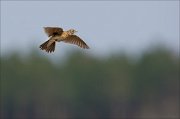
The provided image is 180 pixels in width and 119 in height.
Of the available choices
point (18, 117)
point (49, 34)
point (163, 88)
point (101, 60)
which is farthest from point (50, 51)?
point (101, 60)

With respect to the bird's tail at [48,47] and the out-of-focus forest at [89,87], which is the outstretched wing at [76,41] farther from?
the out-of-focus forest at [89,87]

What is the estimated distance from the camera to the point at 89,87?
9000 cm

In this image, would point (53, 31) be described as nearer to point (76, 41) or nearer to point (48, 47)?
point (48, 47)

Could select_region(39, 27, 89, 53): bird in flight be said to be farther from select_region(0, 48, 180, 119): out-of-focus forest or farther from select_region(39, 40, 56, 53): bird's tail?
select_region(0, 48, 180, 119): out-of-focus forest

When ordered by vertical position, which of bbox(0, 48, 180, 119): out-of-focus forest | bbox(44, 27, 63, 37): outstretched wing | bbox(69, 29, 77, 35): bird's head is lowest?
bbox(44, 27, 63, 37): outstretched wing

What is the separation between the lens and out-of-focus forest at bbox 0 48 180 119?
280 ft

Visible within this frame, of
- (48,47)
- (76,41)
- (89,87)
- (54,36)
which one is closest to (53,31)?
(54,36)

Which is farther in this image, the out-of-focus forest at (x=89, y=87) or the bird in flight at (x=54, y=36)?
the out-of-focus forest at (x=89, y=87)

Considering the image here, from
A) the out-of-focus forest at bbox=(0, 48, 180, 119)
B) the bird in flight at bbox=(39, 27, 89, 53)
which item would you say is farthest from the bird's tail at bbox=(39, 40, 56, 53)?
the out-of-focus forest at bbox=(0, 48, 180, 119)

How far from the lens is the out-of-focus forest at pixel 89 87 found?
8544 cm

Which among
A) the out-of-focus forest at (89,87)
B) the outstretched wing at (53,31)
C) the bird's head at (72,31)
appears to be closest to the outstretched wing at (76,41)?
the bird's head at (72,31)

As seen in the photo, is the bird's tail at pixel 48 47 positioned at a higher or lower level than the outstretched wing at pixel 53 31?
lower

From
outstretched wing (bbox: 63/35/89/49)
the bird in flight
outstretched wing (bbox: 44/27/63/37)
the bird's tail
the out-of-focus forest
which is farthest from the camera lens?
the out-of-focus forest

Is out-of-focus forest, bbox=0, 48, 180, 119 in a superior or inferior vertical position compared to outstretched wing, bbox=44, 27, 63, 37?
superior
